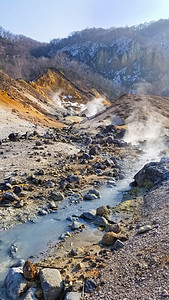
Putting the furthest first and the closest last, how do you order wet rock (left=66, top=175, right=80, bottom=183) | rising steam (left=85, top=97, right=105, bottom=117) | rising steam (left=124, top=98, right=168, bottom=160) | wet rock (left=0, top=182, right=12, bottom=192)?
rising steam (left=85, top=97, right=105, bottom=117), rising steam (left=124, top=98, right=168, bottom=160), wet rock (left=66, top=175, right=80, bottom=183), wet rock (left=0, top=182, right=12, bottom=192)

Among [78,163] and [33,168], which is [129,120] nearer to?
[78,163]

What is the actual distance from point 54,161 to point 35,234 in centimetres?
898

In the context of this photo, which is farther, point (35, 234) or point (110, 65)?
point (110, 65)

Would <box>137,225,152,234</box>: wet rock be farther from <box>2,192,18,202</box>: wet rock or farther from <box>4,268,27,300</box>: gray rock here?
<box>2,192,18,202</box>: wet rock

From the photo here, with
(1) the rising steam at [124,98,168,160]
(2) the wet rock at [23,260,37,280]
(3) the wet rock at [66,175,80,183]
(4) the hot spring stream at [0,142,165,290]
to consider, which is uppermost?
(1) the rising steam at [124,98,168,160]

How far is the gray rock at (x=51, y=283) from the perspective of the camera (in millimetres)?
5473

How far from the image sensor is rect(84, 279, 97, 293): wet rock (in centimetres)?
541

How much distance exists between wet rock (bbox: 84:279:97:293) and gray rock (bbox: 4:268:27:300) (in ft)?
4.88

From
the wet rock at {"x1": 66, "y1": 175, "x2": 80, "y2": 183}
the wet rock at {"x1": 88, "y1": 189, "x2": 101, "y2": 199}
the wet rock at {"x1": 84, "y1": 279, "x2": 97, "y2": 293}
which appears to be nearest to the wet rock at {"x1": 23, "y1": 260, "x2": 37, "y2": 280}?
the wet rock at {"x1": 84, "y1": 279, "x2": 97, "y2": 293}

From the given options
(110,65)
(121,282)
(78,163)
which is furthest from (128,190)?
(110,65)

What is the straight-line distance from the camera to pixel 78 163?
17.6 metres

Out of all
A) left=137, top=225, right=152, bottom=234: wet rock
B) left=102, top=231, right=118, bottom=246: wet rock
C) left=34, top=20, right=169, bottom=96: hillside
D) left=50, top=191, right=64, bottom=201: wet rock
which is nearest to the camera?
left=102, top=231, right=118, bottom=246: wet rock

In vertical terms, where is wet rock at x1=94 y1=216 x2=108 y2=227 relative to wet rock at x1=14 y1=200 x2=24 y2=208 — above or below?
below

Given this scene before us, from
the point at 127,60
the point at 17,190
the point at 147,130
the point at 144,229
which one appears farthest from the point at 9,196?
the point at 127,60
